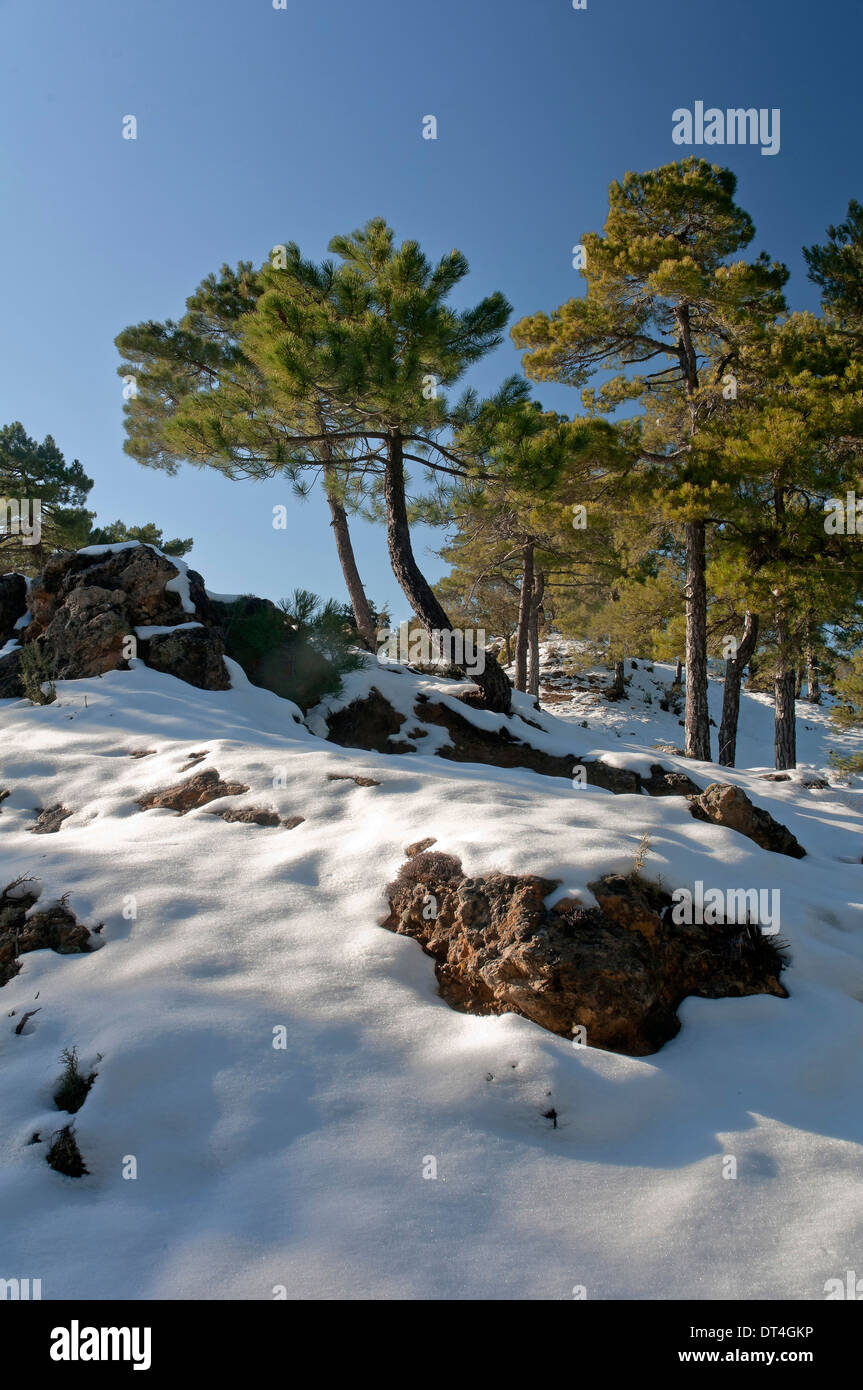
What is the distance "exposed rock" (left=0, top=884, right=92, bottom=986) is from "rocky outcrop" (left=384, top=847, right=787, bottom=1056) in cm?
148

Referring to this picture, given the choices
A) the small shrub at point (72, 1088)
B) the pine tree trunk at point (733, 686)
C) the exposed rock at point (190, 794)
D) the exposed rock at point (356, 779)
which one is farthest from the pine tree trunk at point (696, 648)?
the small shrub at point (72, 1088)

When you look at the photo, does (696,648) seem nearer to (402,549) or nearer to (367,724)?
(402,549)

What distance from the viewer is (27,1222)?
1.97 meters

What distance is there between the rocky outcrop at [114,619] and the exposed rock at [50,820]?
3.11 meters

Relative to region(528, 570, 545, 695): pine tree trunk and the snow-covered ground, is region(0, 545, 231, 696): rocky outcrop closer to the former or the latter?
the snow-covered ground

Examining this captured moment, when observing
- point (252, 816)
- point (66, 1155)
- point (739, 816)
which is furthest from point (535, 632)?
point (66, 1155)

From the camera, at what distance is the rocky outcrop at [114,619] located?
746cm

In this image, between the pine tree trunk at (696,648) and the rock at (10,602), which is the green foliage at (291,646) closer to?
the rock at (10,602)

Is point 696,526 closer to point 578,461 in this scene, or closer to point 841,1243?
point 578,461

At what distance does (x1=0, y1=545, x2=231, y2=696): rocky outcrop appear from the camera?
7.46 m

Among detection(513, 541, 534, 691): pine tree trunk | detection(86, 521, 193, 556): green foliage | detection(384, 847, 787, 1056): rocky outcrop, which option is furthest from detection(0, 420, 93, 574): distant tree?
detection(384, 847, 787, 1056): rocky outcrop

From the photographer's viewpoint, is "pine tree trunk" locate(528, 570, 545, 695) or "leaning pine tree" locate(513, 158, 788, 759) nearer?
"leaning pine tree" locate(513, 158, 788, 759)

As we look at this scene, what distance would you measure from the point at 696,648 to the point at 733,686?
1449 mm

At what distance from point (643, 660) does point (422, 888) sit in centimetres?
2619
